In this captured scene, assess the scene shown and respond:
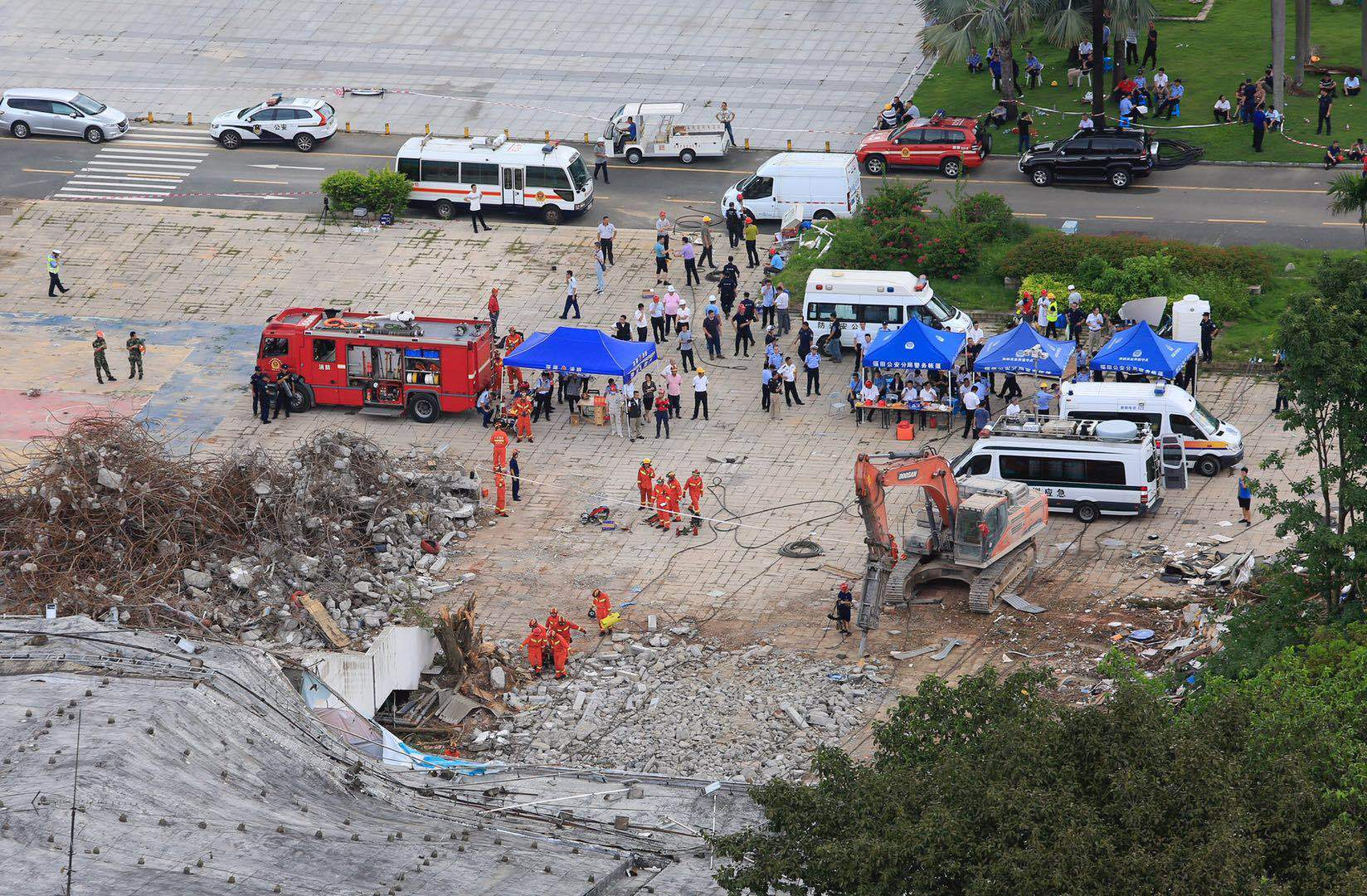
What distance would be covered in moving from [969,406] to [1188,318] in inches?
253

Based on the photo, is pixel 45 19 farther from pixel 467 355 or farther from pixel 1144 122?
pixel 1144 122

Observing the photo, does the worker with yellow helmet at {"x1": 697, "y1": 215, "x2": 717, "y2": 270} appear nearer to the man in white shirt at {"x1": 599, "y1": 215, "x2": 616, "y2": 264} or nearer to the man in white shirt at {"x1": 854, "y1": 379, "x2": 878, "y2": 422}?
the man in white shirt at {"x1": 599, "y1": 215, "x2": 616, "y2": 264}

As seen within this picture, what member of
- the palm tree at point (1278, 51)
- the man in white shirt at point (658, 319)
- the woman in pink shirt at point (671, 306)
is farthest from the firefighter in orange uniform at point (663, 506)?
the palm tree at point (1278, 51)

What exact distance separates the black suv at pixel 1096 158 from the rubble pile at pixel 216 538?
78.6ft

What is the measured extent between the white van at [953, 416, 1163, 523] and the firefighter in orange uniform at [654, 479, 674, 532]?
237 inches

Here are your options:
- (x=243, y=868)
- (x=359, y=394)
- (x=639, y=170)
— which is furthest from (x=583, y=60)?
(x=243, y=868)

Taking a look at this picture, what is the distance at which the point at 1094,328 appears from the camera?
150 ft

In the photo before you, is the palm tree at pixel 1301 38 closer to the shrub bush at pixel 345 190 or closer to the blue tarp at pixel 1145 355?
the blue tarp at pixel 1145 355

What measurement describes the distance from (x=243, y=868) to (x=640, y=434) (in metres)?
23.1

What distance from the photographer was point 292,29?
6838cm

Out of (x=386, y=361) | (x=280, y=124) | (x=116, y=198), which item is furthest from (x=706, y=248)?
(x=116, y=198)

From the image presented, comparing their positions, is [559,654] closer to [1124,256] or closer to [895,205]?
[895,205]

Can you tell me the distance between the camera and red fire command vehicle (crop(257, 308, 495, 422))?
146 ft

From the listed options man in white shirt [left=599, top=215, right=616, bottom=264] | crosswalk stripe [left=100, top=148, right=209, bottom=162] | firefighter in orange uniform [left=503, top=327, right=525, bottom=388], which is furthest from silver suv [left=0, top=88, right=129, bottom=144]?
firefighter in orange uniform [left=503, top=327, right=525, bottom=388]
